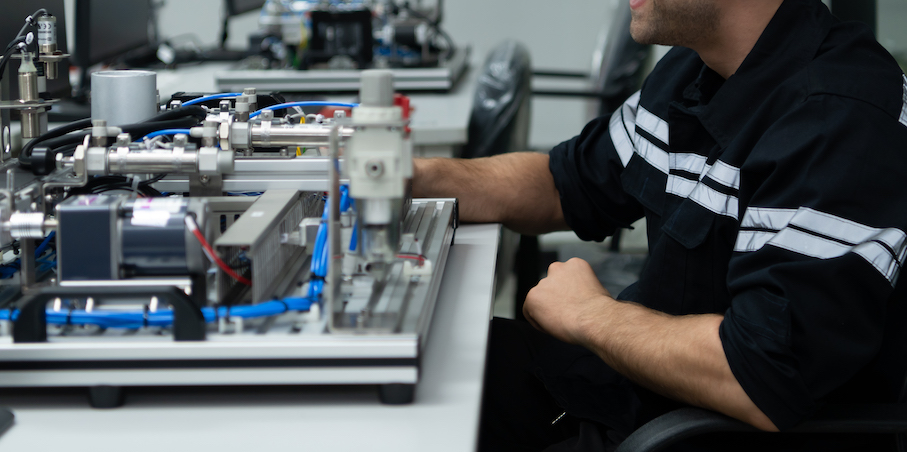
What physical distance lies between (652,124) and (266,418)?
793 mm

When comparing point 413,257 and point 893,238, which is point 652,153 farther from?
point 413,257

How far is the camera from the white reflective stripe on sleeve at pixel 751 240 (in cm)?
88

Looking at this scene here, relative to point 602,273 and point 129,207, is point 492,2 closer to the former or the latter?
point 602,273

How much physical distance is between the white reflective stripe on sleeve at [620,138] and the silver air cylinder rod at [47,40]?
2.90 ft

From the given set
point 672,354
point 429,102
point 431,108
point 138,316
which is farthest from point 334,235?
point 429,102

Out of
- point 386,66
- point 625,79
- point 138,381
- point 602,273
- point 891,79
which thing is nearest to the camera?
point 138,381

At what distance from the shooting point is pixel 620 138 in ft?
4.31

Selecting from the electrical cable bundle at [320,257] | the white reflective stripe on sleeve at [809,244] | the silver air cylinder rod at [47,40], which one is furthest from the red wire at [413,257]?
the silver air cylinder rod at [47,40]

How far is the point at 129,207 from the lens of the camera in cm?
74

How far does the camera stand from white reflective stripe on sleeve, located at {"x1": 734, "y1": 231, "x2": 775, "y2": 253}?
88 centimetres

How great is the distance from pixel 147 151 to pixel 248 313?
0.87 ft

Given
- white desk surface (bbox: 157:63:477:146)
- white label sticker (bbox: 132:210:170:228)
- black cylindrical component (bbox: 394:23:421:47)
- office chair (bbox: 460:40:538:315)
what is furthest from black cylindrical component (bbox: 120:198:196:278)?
black cylindrical component (bbox: 394:23:421:47)

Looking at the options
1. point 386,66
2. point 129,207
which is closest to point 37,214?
point 129,207

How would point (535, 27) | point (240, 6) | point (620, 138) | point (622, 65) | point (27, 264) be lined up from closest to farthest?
point (27, 264)
point (620, 138)
point (622, 65)
point (240, 6)
point (535, 27)
